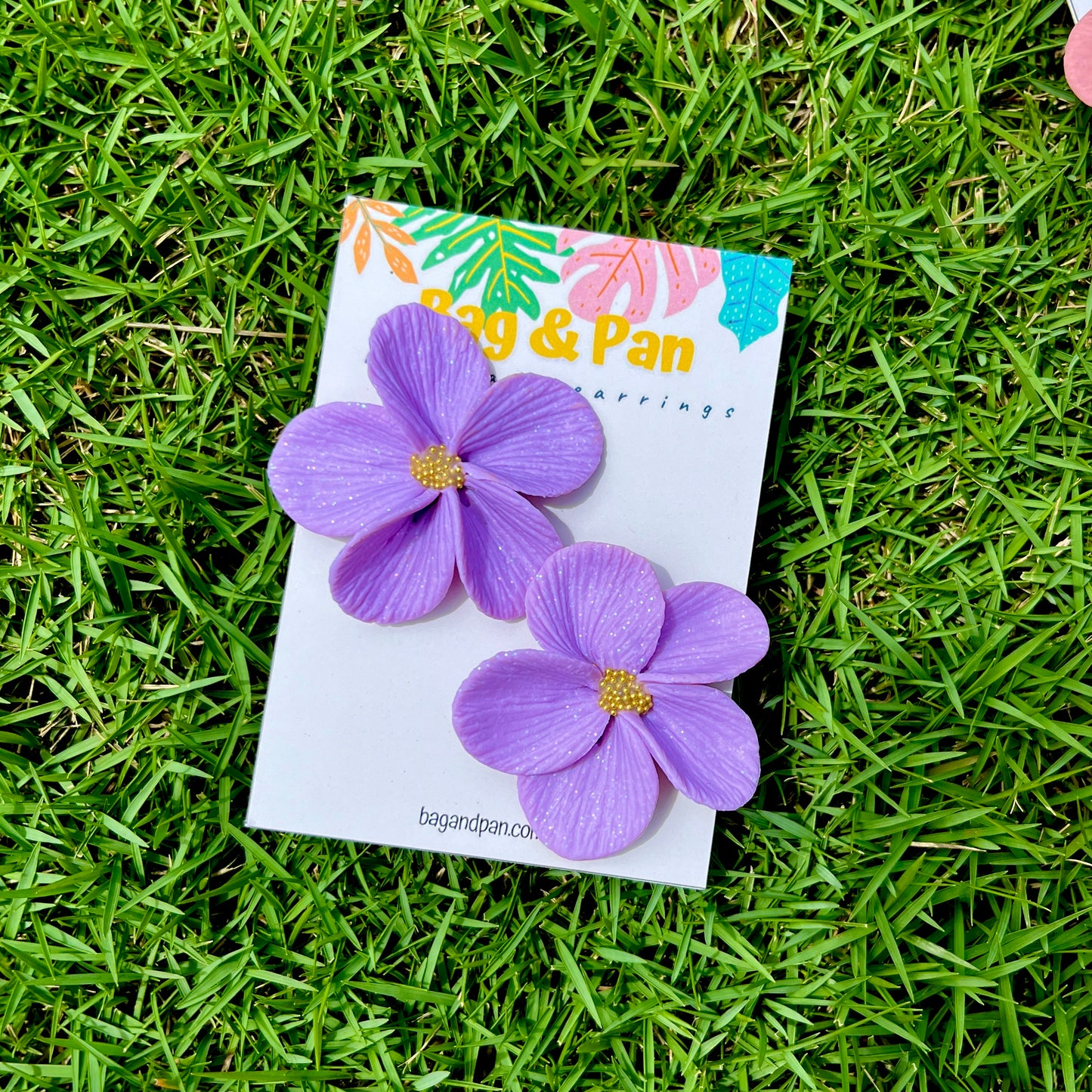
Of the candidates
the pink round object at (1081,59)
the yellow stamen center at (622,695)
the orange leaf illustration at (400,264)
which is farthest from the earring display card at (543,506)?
the pink round object at (1081,59)

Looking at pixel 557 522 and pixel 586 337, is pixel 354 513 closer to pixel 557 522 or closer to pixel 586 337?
pixel 557 522

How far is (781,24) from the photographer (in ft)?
3.95

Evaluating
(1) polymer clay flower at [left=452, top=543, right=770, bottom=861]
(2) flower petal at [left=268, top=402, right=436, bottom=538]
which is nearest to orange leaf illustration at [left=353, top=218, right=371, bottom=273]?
(2) flower petal at [left=268, top=402, right=436, bottom=538]

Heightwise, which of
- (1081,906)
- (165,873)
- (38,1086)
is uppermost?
(1081,906)

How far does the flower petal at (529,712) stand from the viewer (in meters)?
1.02

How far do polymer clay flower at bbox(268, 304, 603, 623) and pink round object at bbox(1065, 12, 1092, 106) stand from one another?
28.0 inches

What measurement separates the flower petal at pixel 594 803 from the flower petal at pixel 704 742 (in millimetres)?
22

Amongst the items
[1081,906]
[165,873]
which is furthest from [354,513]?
[1081,906]

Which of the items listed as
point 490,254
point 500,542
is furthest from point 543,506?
point 490,254

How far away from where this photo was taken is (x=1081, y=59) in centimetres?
115

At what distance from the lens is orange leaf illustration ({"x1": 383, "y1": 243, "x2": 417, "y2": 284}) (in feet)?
3.63

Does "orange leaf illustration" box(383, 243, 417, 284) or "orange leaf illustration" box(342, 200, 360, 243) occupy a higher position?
"orange leaf illustration" box(342, 200, 360, 243)

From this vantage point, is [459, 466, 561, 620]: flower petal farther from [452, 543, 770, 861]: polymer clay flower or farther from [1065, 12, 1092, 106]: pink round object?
[1065, 12, 1092, 106]: pink round object

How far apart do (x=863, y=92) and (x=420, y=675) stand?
0.87 m
